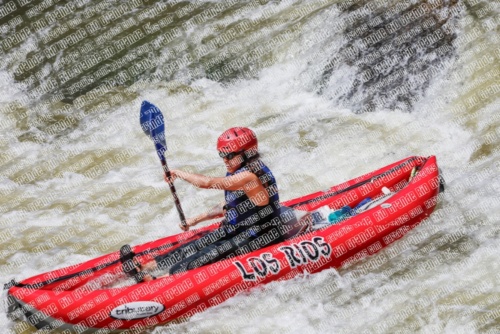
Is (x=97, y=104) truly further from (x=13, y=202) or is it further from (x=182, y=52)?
(x=13, y=202)

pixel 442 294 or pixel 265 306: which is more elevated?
pixel 265 306

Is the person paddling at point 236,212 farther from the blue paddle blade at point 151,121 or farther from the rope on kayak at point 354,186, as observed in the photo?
the rope on kayak at point 354,186

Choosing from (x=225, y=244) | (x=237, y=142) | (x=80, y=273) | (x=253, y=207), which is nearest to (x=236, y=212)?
(x=253, y=207)

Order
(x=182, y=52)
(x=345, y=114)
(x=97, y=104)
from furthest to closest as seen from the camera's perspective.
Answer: (x=182, y=52) < (x=97, y=104) < (x=345, y=114)

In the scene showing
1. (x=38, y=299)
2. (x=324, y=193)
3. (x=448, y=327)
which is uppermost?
(x=38, y=299)

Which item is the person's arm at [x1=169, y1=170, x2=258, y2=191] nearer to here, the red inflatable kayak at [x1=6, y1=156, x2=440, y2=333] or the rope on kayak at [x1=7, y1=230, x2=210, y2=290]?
the red inflatable kayak at [x1=6, y1=156, x2=440, y2=333]

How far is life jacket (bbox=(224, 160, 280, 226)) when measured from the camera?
17.5ft

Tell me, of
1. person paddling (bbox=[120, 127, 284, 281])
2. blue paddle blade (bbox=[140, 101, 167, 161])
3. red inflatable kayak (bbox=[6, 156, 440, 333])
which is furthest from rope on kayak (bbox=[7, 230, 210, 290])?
blue paddle blade (bbox=[140, 101, 167, 161])

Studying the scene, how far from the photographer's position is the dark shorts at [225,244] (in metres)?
5.54

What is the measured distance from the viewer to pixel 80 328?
17.3 ft

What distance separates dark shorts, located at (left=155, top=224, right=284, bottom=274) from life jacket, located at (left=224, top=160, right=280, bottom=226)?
0.07 metres

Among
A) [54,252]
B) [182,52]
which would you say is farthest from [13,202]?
[182,52]

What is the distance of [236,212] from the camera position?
545 cm

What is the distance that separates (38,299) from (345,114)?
491 cm
